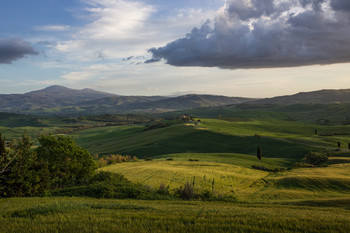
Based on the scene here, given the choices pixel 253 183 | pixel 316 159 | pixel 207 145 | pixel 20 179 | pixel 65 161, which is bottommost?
pixel 207 145

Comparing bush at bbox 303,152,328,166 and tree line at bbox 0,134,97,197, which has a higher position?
tree line at bbox 0,134,97,197

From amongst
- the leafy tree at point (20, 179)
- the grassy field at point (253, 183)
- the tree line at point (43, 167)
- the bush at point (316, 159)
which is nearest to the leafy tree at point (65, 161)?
the tree line at point (43, 167)

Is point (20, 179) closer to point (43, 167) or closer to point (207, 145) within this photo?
point (43, 167)

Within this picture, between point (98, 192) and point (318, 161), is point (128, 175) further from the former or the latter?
point (318, 161)

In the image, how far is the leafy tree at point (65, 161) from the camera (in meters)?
44.9

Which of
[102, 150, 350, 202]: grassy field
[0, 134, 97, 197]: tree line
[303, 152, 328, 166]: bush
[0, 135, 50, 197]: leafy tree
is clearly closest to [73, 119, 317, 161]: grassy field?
[303, 152, 328, 166]: bush

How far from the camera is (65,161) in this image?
155 ft

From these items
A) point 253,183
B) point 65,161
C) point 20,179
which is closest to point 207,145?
point 253,183

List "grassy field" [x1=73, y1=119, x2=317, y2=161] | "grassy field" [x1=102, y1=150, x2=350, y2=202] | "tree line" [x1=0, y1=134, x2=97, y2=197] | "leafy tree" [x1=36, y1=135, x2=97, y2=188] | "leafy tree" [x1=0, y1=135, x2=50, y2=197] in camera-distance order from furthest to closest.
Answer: "grassy field" [x1=73, y1=119, x2=317, y2=161], "grassy field" [x1=102, y1=150, x2=350, y2=202], "leafy tree" [x1=36, y1=135, x2=97, y2=188], "tree line" [x1=0, y1=134, x2=97, y2=197], "leafy tree" [x1=0, y1=135, x2=50, y2=197]

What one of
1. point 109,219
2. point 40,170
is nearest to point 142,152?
point 40,170

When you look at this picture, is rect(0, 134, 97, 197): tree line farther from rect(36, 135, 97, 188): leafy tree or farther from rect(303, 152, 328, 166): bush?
rect(303, 152, 328, 166): bush

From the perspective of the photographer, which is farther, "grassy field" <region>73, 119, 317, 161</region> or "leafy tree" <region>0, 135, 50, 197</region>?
"grassy field" <region>73, 119, 317, 161</region>

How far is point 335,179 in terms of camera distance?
54062mm

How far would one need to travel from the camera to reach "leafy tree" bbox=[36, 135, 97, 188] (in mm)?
44875
